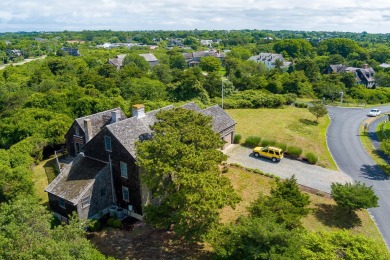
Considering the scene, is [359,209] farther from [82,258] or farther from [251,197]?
[82,258]

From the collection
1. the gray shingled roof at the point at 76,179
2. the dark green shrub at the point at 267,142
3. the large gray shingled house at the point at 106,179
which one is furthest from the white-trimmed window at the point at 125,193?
the dark green shrub at the point at 267,142

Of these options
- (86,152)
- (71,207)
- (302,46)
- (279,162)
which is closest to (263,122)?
(279,162)

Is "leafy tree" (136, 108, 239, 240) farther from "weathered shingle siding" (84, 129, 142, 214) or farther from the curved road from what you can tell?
the curved road

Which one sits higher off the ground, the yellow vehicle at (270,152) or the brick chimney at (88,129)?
the brick chimney at (88,129)

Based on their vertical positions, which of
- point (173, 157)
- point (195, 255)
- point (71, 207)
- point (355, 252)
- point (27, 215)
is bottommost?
point (195, 255)

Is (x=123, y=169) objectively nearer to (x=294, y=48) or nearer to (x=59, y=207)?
(x=59, y=207)

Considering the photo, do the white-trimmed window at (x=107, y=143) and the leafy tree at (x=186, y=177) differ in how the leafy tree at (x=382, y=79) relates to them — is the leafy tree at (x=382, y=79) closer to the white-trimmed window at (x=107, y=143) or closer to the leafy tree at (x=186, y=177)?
the leafy tree at (x=186, y=177)
